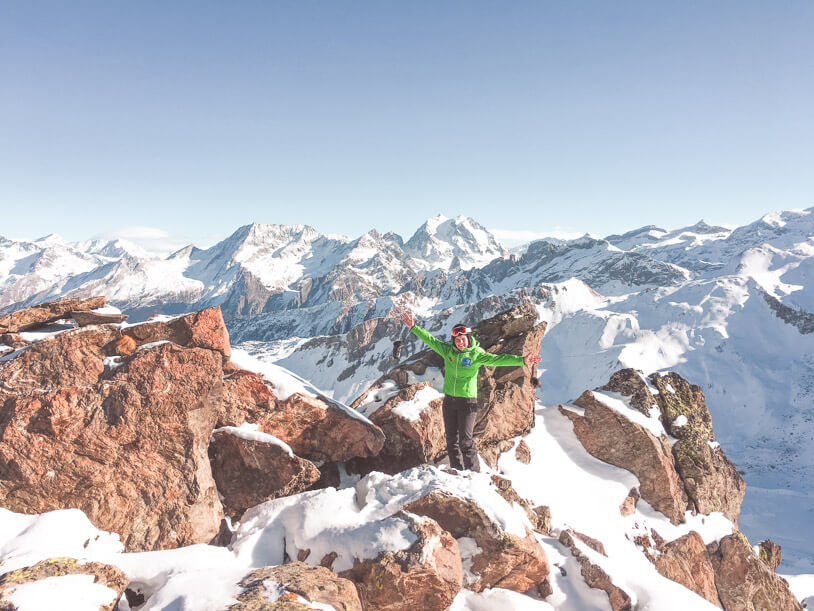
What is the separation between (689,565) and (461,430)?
A: 1119 cm

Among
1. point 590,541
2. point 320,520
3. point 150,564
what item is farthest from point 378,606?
point 590,541

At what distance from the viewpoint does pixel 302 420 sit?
40.7 feet

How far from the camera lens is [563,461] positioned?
56.9 feet

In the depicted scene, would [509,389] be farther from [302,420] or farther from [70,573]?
[70,573]

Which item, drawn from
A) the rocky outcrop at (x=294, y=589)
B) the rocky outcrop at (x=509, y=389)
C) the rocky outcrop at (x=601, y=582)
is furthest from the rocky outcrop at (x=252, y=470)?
the rocky outcrop at (x=509, y=389)

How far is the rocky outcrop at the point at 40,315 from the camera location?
12133 millimetres

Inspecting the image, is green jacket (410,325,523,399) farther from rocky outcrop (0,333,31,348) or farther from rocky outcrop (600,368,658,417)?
rocky outcrop (0,333,31,348)

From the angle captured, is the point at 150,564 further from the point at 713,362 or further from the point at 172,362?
the point at 713,362

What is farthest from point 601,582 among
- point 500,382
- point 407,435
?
point 500,382

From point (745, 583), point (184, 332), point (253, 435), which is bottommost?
point (745, 583)

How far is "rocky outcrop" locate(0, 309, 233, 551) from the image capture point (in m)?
8.45

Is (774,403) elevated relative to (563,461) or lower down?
Answer: lower down

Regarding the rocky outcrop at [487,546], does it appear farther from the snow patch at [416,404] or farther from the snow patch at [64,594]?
the snow patch at [64,594]

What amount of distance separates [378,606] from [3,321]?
45.0 ft
